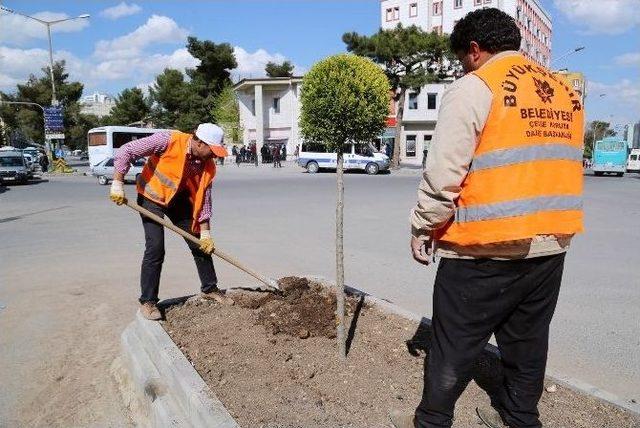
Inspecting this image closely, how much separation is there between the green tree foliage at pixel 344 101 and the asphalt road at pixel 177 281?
2.00m

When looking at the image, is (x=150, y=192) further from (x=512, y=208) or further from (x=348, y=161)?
(x=348, y=161)

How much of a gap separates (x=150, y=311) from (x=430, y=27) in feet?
178

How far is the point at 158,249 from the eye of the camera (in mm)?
3936

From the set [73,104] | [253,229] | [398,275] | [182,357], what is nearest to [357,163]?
[253,229]

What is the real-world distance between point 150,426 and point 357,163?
989 inches

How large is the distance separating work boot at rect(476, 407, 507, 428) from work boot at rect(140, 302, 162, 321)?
2420 millimetres

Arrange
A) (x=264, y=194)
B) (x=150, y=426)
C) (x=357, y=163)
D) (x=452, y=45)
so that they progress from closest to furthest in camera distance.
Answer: (x=452, y=45) → (x=150, y=426) → (x=264, y=194) → (x=357, y=163)

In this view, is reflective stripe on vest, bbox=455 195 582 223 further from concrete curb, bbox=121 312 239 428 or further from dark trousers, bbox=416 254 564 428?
concrete curb, bbox=121 312 239 428

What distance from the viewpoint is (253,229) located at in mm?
9594

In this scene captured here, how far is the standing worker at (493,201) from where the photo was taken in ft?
6.41

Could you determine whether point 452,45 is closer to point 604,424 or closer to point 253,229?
point 604,424

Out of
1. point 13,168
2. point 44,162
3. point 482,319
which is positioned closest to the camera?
point 482,319

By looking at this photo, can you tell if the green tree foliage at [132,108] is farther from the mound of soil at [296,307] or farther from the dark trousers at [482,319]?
the dark trousers at [482,319]

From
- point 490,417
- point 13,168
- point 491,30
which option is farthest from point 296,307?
point 13,168
